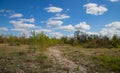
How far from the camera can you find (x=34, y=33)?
93.5 feet

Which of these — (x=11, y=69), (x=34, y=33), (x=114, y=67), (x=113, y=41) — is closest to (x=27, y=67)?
(x=11, y=69)

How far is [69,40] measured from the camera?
61.2m

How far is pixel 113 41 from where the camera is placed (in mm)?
49594

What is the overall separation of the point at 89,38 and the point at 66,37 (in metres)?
6.06

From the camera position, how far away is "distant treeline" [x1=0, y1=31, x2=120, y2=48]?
28.3m

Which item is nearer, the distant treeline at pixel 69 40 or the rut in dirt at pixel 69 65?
the rut in dirt at pixel 69 65

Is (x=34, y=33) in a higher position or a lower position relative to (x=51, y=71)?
higher

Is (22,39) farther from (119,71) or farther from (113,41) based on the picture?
(119,71)

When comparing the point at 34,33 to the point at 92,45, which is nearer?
the point at 34,33

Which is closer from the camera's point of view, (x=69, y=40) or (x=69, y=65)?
(x=69, y=65)

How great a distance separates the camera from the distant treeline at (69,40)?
28.3m

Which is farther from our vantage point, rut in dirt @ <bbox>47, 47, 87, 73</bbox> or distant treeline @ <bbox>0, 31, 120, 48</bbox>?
distant treeline @ <bbox>0, 31, 120, 48</bbox>

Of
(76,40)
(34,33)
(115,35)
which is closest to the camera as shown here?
(34,33)

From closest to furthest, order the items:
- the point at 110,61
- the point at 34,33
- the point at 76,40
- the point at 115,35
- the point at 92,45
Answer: the point at 110,61 < the point at 34,33 < the point at 92,45 < the point at 115,35 < the point at 76,40
